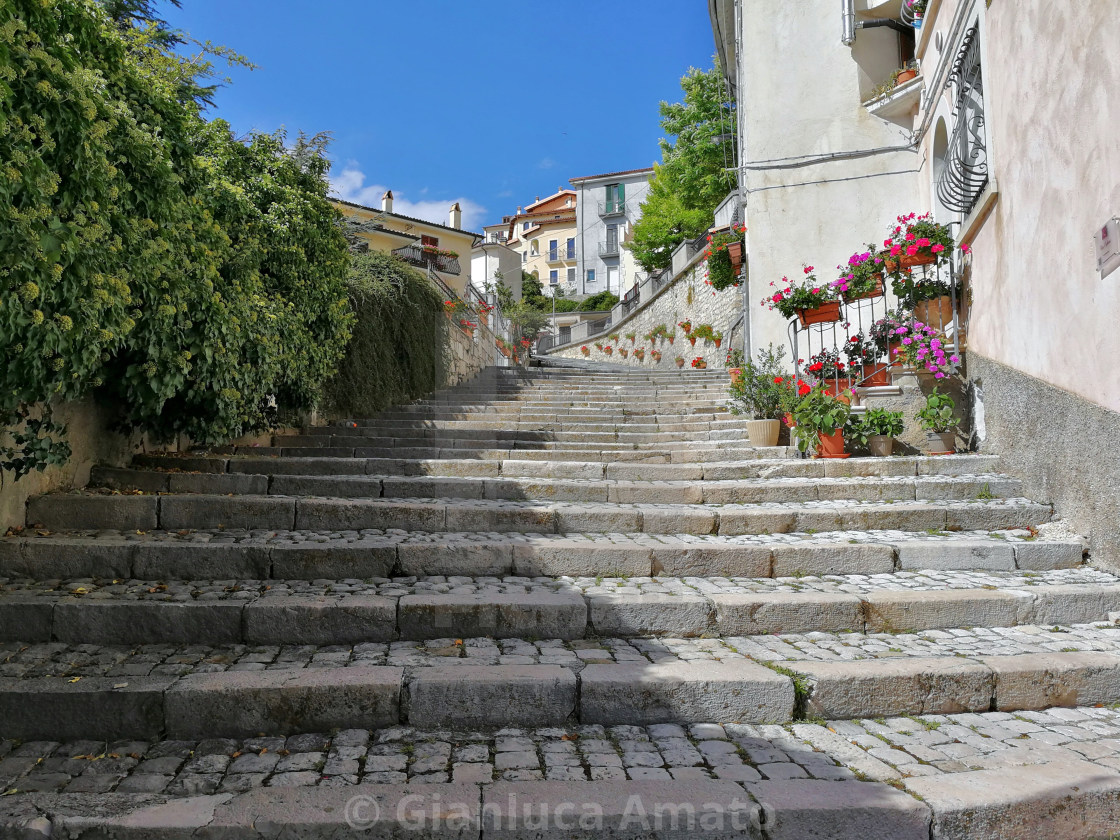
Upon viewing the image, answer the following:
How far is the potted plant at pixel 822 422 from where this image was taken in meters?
6.97

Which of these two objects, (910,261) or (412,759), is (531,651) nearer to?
(412,759)

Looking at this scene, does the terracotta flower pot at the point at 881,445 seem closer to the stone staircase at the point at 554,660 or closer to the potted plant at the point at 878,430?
the potted plant at the point at 878,430

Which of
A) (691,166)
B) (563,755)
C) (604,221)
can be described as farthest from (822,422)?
(604,221)

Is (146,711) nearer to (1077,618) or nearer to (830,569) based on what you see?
(830,569)

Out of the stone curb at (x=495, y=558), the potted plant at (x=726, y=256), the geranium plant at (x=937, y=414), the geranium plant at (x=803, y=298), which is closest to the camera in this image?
the stone curb at (x=495, y=558)

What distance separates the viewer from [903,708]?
11.0ft

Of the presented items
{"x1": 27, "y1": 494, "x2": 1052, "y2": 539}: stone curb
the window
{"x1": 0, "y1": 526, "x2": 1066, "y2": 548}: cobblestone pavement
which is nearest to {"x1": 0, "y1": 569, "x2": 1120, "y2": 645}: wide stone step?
{"x1": 0, "y1": 526, "x2": 1066, "y2": 548}: cobblestone pavement

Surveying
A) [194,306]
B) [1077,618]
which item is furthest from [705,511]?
[194,306]

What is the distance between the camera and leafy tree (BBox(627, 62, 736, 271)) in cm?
2219

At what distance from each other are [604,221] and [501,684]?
45.0m

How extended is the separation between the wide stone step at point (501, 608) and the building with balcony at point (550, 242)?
43.0 meters

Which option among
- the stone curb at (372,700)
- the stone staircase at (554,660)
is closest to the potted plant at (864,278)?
the stone staircase at (554,660)

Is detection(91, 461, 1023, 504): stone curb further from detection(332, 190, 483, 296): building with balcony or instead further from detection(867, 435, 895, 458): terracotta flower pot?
detection(332, 190, 483, 296): building with balcony

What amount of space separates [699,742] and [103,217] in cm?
402
